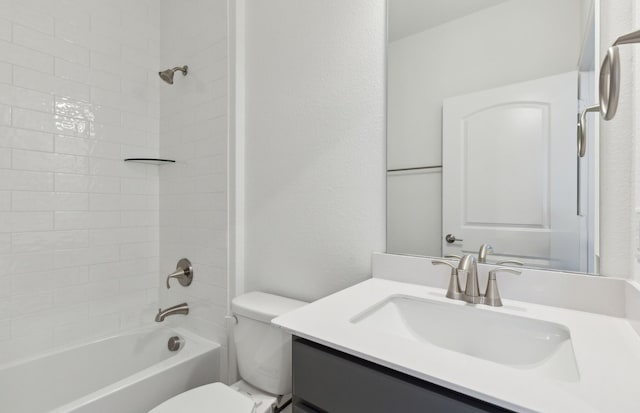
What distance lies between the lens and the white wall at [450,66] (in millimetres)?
893

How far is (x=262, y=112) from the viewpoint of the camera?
4.96ft

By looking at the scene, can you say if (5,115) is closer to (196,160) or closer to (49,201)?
(49,201)

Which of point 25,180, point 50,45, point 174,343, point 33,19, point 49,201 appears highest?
point 33,19

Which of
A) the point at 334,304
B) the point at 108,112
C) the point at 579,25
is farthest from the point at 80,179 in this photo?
the point at 579,25

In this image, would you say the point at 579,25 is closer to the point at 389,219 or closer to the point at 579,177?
the point at 579,177

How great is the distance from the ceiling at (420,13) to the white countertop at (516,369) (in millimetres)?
974

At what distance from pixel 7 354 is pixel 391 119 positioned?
6.71 feet

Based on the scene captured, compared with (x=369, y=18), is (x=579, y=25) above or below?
below

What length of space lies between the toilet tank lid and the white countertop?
0.42 m

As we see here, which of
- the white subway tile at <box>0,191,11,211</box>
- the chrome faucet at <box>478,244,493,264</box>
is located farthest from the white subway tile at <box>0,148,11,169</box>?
the chrome faucet at <box>478,244,493,264</box>

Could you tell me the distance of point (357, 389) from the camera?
23.8 inches

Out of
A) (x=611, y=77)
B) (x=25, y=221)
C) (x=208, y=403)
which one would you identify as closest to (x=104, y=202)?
(x=25, y=221)

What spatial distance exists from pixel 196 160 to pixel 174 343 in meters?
1.03

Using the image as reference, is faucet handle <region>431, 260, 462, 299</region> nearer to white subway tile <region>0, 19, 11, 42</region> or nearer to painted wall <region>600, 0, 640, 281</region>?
painted wall <region>600, 0, 640, 281</region>
